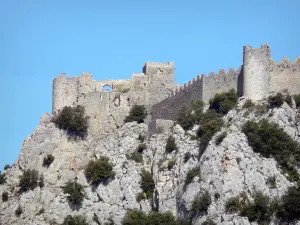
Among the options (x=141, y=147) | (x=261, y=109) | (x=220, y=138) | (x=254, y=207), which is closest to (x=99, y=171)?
(x=141, y=147)

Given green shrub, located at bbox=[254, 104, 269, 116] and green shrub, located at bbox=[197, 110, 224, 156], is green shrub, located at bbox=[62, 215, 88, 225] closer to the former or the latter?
green shrub, located at bbox=[197, 110, 224, 156]

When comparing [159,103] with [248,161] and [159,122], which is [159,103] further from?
[248,161]

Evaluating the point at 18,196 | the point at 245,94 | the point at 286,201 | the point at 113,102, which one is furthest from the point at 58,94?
the point at 286,201

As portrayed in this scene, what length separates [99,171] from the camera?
74750 millimetres

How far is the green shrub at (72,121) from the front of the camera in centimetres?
7912

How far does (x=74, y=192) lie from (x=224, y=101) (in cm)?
1228

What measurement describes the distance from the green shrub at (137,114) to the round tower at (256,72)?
10.3m

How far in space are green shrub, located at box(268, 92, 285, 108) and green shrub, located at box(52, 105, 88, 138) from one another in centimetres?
1505

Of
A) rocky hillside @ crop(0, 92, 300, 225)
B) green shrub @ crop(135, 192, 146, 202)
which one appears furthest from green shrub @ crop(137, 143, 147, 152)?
green shrub @ crop(135, 192, 146, 202)

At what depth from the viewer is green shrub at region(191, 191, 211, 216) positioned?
68000 mm

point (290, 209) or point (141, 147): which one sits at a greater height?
point (141, 147)

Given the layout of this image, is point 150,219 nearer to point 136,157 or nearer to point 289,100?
point 136,157

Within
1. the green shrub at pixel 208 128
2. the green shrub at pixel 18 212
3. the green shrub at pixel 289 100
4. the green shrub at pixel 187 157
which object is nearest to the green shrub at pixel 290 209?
the green shrub at pixel 208 128

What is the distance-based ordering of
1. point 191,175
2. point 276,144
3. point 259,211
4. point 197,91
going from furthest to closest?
1. point 197,91
2. point 191,175
3. point 276,144
4. point 259,211
